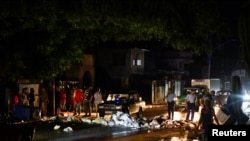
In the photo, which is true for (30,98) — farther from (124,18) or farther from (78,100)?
(124,18)

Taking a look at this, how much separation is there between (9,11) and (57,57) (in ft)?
12.9

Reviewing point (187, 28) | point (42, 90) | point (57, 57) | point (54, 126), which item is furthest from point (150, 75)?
point (187, 28)

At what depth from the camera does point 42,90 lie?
27.9 metres

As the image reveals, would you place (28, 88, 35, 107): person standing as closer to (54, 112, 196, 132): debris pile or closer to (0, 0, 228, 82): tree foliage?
(54, 112, 196, 132): debris pile

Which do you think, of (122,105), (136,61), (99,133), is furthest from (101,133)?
(136,61)

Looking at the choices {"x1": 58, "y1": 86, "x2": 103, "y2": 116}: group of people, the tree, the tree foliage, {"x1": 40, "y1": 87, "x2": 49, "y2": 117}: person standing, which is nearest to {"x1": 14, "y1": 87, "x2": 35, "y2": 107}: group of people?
{"x1": 40, "y1": 87, "x2": 49, "y2": 117}: person standing

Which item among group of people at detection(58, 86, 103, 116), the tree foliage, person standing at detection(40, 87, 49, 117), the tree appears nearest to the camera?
the tree

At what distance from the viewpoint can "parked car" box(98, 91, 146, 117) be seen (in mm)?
27906

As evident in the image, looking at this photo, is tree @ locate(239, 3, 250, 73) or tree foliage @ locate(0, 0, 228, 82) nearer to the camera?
tree @ locate(239, 3, 250, 73)

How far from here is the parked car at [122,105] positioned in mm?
27906

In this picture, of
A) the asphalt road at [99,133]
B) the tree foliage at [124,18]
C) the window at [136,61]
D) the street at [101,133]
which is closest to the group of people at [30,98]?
the asphalt road at [99,133]

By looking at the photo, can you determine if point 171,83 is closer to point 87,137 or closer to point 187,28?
point 87,137

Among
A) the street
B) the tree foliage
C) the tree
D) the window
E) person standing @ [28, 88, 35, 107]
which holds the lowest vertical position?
the street

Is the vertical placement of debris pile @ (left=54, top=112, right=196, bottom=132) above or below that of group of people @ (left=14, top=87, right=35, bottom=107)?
below
